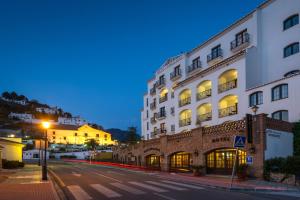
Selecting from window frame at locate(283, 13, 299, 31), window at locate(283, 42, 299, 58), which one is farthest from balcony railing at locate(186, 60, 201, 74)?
window at locate(283, 42, 299, 58)

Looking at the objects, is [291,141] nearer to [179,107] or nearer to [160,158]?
[160,158]

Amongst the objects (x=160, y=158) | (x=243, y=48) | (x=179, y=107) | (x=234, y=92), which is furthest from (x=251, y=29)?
(x=160, y=158)

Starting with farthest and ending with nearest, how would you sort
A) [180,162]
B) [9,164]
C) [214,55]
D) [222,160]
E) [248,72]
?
[214,55] < [9,164] < [180,162] < [248,72] < [222,160]

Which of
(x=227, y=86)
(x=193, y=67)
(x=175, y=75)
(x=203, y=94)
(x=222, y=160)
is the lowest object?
(x=222, y=160)

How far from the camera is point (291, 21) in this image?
35969 mm

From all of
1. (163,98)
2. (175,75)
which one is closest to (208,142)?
(175,75)

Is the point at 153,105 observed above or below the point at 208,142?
above

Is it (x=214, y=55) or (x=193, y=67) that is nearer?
(x=214, y=55)

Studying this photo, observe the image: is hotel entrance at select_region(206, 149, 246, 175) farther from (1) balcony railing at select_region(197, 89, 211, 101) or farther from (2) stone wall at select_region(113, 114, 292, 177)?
(1) balcony railing at select_region(197, 89, 211, 101)

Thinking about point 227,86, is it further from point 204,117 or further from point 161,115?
Answer: point 161,115

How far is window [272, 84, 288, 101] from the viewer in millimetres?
32219

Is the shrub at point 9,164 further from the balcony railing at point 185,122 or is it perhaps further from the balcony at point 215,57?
the balcony at point 215,57

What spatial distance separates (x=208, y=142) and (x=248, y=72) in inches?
375

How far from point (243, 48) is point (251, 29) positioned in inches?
91.0
